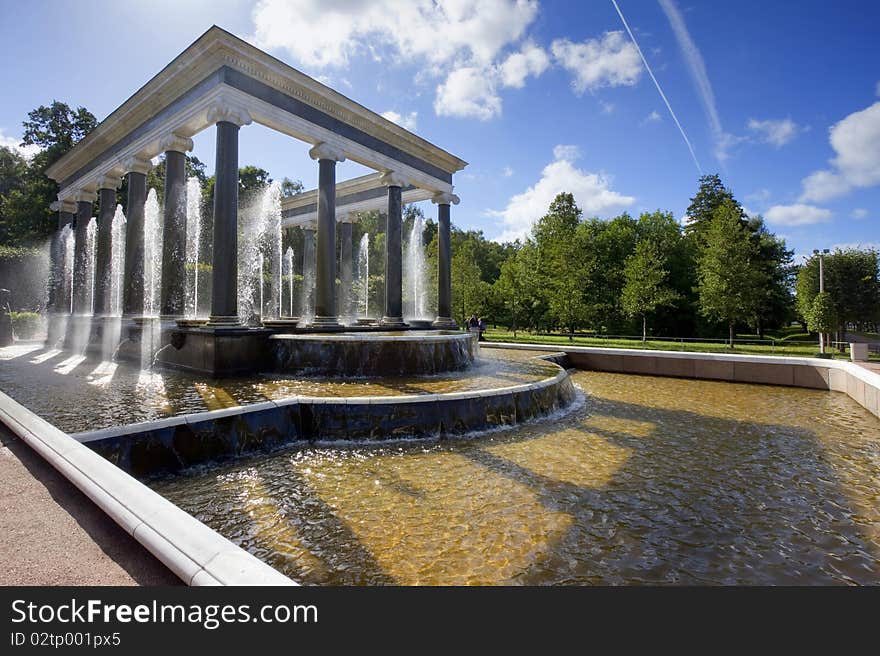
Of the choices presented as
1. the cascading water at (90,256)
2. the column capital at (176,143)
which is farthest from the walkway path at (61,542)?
the cascading water at (90,256)

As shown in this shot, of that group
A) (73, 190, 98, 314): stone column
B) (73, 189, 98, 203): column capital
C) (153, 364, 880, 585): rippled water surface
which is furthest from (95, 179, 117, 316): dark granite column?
(153, 364, 880, 585): rippled water surface

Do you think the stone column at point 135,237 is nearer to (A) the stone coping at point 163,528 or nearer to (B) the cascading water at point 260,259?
(B) the cascading water at point 260,259

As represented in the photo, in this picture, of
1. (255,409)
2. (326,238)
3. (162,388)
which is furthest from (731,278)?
(162,388)

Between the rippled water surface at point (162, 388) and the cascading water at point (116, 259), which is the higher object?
the cascading water at point (116, 259)

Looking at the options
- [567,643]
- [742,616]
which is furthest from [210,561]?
[742,616]

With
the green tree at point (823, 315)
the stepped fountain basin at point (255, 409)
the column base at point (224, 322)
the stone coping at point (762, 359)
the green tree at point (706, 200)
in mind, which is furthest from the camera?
the green tree at point (706, 200)

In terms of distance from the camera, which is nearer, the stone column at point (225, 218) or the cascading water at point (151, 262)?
the stone column at point (225, 218)

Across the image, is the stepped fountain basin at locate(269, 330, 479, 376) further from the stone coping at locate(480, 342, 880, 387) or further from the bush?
the bush

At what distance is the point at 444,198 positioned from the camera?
77.1 feet

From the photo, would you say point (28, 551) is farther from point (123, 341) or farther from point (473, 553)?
point (123, 341)

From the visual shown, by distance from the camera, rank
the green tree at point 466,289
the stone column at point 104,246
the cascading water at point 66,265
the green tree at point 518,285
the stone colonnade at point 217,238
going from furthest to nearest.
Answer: the green tree at point 518,285
the green tree at point 466,289
the cascading water at point 66,265
the stone column at point 104,246
the stone colonnade at point 217,238

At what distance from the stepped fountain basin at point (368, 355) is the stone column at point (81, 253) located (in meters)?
17.7

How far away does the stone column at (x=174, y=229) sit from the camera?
50.0ft

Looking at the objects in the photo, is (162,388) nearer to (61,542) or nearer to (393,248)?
(61,542)
